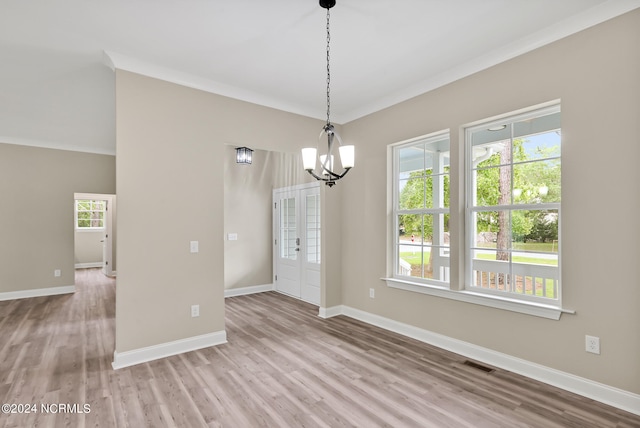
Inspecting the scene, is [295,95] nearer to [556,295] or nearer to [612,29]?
[612,29]

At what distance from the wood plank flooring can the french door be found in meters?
1.53

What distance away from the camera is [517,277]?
3053 millimetres

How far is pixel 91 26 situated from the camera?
8.62 feet

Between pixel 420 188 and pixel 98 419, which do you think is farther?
pixel 420 188

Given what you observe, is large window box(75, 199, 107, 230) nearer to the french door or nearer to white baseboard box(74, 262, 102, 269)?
white baseboard box(74, 262, 102, 269)

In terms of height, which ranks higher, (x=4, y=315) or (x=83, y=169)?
(x=83, y=169)

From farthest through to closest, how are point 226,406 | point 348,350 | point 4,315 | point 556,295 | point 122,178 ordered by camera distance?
point 4,315 < point 348,350 < point 122,178 < point 556,295 < point 226,406

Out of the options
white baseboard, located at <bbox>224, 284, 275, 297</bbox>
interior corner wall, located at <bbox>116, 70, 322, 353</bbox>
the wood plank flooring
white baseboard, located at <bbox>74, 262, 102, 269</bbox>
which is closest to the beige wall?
the wood plank flooring

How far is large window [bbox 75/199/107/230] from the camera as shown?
9.76 meters

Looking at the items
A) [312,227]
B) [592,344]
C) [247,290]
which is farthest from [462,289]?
[247,290]

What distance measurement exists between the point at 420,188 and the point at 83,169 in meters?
6.48

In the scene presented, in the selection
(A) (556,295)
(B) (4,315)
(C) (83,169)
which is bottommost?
(B) (4,315)

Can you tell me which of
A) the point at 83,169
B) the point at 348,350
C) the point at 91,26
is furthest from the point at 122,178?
the point at 83,169

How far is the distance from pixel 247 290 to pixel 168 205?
316 cm
